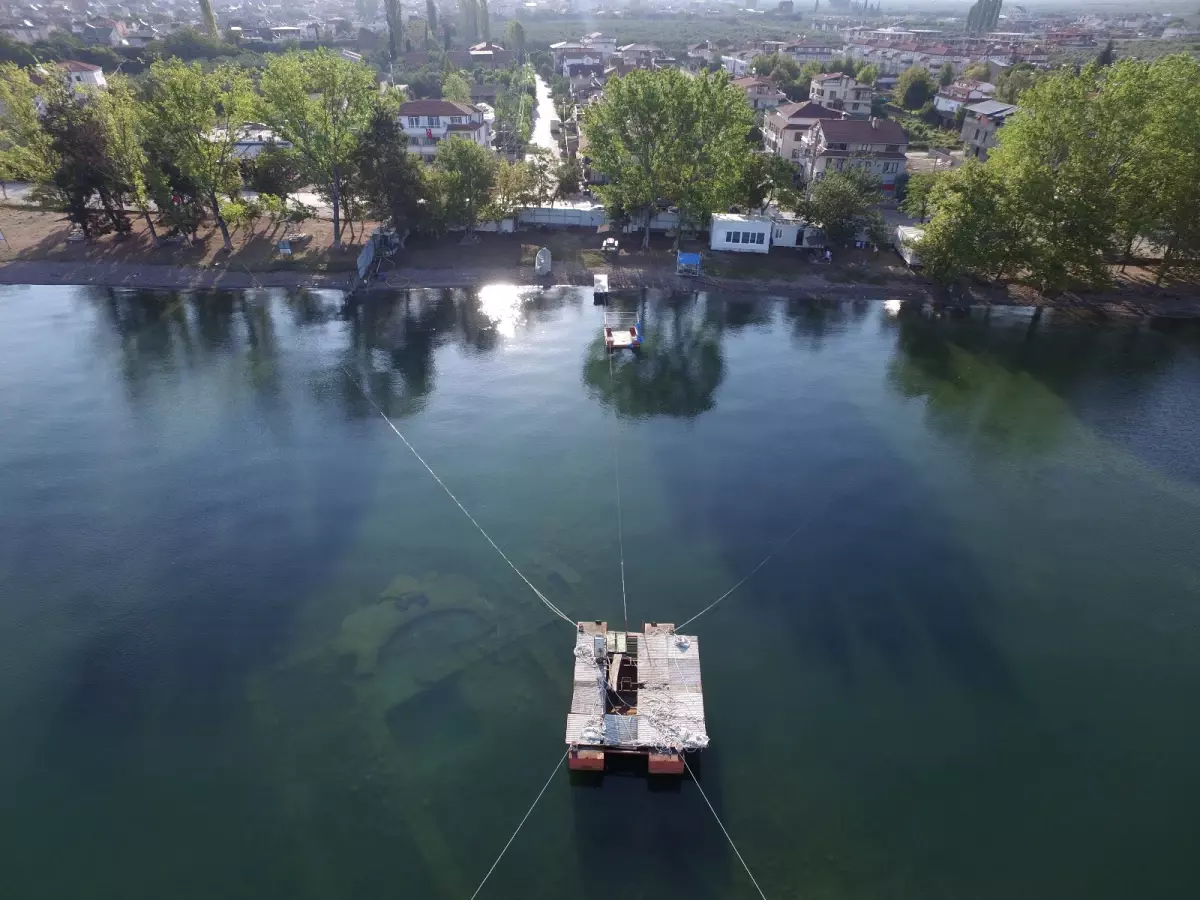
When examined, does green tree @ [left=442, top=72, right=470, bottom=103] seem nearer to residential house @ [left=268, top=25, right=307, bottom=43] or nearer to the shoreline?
the shoreline

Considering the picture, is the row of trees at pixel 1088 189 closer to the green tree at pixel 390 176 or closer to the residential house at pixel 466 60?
the green tree at pixel 390 176

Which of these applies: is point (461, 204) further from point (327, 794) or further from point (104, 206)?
point (327, 794)

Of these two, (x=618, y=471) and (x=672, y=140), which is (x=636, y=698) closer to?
(x=618, y=471)

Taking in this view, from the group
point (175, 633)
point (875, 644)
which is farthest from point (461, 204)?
point (875, 644)

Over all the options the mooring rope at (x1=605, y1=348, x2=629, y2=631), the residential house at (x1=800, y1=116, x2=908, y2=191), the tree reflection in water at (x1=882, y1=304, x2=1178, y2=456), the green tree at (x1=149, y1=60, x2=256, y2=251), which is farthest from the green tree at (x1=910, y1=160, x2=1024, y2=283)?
the green tree at (x1=149, y1=60, x2=256, y2=251)

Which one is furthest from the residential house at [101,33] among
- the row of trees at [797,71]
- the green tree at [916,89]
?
the green tree at [916,89]

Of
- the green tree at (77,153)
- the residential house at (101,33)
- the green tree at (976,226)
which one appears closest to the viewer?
the green tree at (976,226)
